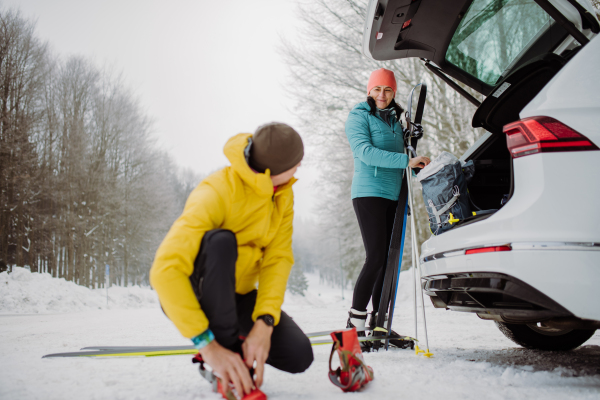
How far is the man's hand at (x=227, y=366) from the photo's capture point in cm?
112

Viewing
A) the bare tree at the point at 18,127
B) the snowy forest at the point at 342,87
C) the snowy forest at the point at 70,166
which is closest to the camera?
the snowy forest at the point at 342,87

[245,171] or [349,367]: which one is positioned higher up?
[245,171]

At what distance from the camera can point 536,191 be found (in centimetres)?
145

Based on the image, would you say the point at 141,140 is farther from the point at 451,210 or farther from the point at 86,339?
the point at 451,210

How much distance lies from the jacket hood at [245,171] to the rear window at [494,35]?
2107 mm

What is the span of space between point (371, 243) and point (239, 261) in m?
1.32

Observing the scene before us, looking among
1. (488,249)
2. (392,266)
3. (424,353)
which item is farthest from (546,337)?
(488,249)

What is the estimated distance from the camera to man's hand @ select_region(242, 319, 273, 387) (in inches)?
48.2

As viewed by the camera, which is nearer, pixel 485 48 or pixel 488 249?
pixel 488 249

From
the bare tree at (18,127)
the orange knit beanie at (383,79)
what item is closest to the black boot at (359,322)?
the orange knit beanie at (383,79)

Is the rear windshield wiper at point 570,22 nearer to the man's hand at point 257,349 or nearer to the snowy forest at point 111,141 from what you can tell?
the man's hand at point 257,349

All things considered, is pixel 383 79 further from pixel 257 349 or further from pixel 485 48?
pixel 257 349

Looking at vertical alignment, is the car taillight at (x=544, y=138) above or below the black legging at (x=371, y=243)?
above

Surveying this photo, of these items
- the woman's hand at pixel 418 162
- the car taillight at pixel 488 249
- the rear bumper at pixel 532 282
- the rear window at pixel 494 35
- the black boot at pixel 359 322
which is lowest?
the black boot at pixel 359 322
